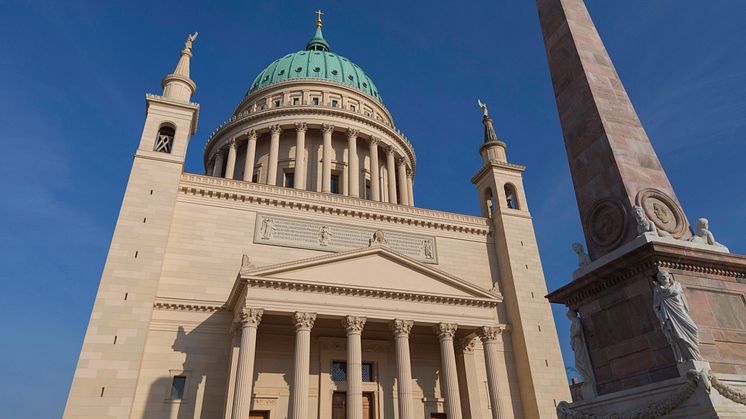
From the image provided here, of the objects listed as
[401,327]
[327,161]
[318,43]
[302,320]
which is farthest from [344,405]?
[318,43]

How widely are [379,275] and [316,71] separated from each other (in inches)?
1260

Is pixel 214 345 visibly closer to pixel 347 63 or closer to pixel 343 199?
pixel 343 199

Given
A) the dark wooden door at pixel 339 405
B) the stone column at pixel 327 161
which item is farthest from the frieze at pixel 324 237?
the stone column at pixel 327 161

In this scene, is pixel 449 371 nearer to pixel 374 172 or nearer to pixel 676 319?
pixel 676 319

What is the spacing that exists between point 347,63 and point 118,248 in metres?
37.5

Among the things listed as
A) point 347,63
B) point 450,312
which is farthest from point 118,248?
point 347,63

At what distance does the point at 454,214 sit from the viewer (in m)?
32.3

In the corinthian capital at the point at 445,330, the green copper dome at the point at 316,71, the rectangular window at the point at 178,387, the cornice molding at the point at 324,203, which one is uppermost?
the green copper dome at the point at 316,71

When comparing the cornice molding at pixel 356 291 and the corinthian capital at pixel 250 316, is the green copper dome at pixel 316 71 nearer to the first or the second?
the cornice molding at pixel 356 291

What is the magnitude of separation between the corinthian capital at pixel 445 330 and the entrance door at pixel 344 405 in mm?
4825

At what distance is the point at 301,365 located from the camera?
20188 millimetres

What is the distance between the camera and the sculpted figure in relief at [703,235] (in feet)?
28.4

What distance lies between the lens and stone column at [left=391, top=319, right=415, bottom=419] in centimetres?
2070

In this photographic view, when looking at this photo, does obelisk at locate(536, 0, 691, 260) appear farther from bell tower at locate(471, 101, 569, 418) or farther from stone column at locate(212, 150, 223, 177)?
stone column at locate(212, 150, 223, 177)
